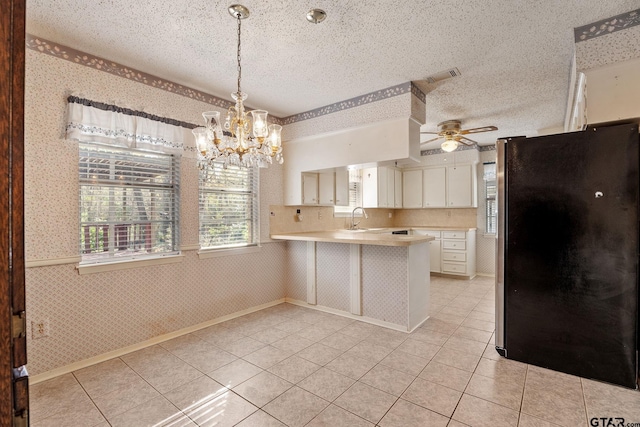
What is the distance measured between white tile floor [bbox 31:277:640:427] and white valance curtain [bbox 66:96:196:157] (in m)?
1.99

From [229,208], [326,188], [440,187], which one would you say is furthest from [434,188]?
[229,208]

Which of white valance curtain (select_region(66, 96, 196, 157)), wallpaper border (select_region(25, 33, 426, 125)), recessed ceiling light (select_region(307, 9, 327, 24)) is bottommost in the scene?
white valance curtain (select_region(66, 96, 196, 157))

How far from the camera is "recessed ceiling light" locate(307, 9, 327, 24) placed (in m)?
2.12

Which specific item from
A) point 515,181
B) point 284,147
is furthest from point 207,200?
point 515,181

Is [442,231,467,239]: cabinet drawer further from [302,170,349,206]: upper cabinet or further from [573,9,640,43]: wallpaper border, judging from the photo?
[573,9,640,43]: wallpaper border

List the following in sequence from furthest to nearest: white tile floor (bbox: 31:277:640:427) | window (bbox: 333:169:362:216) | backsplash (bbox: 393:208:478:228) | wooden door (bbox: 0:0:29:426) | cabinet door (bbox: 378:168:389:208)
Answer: backsplash (bbox: 393:208:478:228), cabinet door (bbox: 378:168:389:208), window (bbox: 333:169:362:216), white tile floor (bbox: 31:277:640:427), wooden door (bbox: 0:0:29:426)

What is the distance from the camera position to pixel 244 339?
315cm

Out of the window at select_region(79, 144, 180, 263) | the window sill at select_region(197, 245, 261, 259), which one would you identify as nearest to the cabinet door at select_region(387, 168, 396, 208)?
the window sill at select_region(197, 245, 261, 259)

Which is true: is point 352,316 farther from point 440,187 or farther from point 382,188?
point 440,187

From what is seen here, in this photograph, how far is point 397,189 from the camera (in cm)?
683

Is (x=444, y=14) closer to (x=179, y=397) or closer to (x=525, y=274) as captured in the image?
(x=525, y=274)

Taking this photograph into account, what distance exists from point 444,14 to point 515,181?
1477 millimetres

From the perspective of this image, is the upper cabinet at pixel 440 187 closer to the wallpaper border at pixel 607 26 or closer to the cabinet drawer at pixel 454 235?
the cabinet drawer at pixel 454 235

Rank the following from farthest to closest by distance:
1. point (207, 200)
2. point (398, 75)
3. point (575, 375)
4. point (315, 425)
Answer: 1. point (207, 200)
2. point (398, 75)
3. point (575, 375)
4. point (315, 425)
